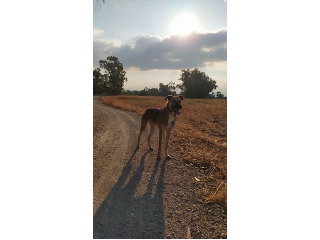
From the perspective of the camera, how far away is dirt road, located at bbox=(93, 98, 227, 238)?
2949 mm

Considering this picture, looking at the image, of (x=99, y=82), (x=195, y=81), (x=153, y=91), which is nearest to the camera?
(x=99, y=82)

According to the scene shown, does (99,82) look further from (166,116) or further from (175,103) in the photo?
(166,116)

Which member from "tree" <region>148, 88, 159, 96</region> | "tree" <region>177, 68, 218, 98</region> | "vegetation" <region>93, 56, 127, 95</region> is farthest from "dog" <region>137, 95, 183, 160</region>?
"vegetation" <region>93, 56, 127, 95</region>

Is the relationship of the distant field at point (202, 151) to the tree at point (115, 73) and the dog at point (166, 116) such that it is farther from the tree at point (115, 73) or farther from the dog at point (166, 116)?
the tree at point (115, 73)

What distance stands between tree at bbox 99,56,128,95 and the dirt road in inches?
18.2

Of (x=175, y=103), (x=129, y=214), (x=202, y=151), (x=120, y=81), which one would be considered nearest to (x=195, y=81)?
(x=175, y=103)

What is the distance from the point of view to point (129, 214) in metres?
3.24

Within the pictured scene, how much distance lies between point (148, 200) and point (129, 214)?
1.97ft

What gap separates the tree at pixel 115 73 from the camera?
370 centimetres
